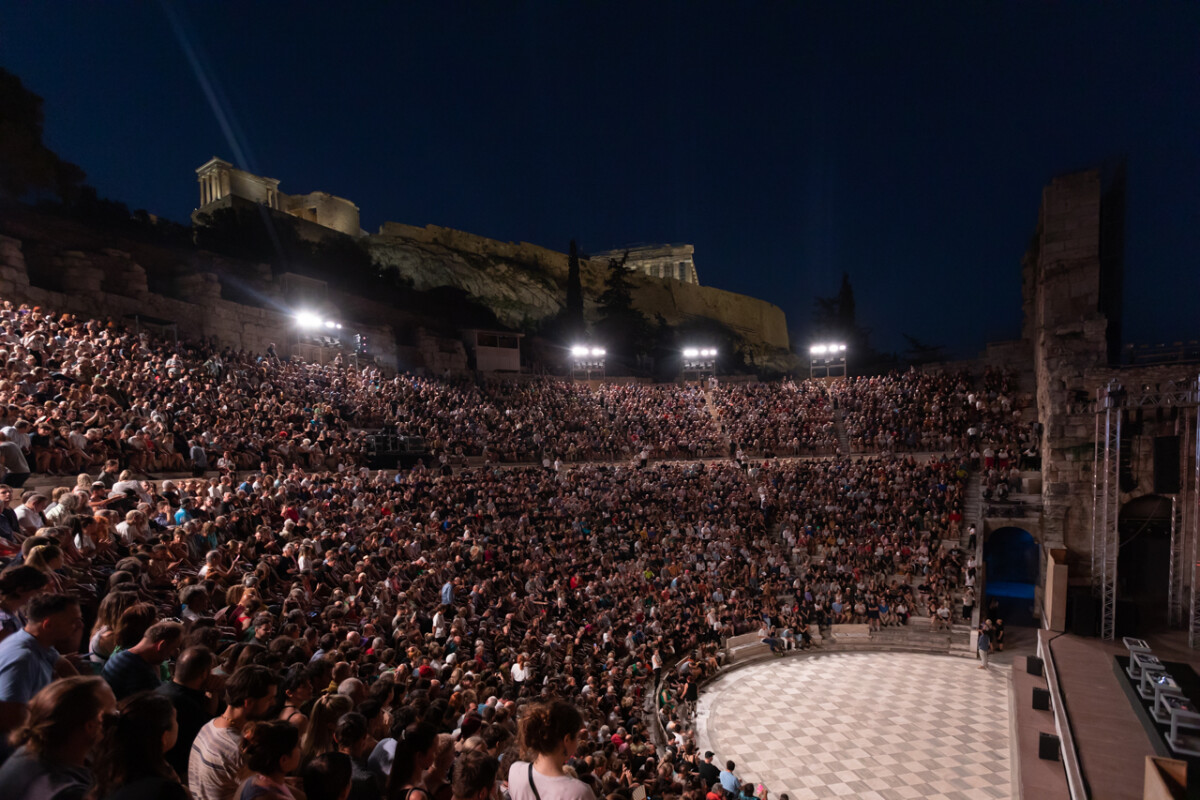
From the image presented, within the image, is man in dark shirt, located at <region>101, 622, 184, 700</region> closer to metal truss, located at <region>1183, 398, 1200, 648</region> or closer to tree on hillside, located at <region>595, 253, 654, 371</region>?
metal truss, located at <region>1183, 398, 1200, 648</region>

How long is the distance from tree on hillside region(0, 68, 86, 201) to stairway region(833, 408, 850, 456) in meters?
34.1

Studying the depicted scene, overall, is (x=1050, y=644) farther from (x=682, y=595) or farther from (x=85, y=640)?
(x=85, y=640)

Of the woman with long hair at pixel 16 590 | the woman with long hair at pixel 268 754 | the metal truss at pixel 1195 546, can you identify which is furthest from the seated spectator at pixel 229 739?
the metal truss at pixel 1195 546

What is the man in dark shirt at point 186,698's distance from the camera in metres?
2.92

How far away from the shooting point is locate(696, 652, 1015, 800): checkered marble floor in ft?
32.2

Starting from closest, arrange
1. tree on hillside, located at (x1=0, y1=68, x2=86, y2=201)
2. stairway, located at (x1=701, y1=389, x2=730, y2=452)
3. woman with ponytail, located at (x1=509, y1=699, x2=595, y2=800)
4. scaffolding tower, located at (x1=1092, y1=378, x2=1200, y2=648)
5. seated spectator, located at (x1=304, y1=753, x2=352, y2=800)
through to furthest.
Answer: seated spectator, located at (x1=304, y1=753, x2=352, y2=800)
woman with ponytail, located at (x1=509, y1=699, x2=595, y2=800)
scaffolding tower, located at (x1=1092, y1=378, x2=1200, y2=648)
tree on hillside, located at (x1=0, y1=68, x2=86, y2=201)
stairway, located at (x1=701, y1=389, x2=730, y2=452)

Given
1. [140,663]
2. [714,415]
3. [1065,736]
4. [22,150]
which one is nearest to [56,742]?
[140,663]

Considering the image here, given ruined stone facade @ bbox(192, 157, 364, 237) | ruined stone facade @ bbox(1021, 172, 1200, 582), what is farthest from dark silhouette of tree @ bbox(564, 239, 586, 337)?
ruined stone facade @ bbox(1021, 172, 1200, 582)

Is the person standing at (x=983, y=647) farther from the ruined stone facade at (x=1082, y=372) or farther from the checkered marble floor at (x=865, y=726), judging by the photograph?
the ruined stone facade at (x=1082, y=372)

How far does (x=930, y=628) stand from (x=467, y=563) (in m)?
12.4

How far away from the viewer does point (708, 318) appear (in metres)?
67.0

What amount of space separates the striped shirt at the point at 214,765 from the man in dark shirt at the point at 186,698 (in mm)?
188

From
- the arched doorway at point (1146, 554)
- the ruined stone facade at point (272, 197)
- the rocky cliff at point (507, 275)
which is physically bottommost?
the arched doorway at point (1146, 554)

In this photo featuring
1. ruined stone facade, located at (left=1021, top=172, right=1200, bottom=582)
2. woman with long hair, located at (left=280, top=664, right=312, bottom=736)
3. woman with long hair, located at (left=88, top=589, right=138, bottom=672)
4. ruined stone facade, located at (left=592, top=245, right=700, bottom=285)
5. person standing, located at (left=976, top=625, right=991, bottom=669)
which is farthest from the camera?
ruined stone facade, located at (left=592, top=245, right=700, bottom=285)
